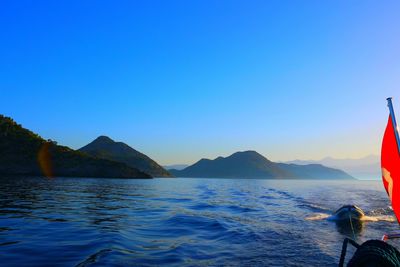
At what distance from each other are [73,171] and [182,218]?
141 meters

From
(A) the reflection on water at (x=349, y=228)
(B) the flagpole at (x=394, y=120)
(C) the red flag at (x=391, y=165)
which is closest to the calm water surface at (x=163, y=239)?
(A) the reflection on water at (x=349, y=228)

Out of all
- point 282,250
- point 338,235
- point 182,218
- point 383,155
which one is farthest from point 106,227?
point 383,155

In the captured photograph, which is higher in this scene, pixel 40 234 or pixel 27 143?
pixel 27 143

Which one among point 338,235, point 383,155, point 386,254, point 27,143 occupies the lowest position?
point 338,235

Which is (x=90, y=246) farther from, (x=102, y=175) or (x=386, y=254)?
(x=102, y=175)

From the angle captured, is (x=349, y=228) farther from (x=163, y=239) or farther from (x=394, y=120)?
(x=394, y=120)

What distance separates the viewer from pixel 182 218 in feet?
83.8

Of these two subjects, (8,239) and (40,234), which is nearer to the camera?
(8,239)

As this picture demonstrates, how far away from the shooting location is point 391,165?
7.15m

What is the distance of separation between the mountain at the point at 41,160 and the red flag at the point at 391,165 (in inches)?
5618

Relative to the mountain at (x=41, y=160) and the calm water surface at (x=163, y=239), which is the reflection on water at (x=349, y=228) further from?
the mountain at (x=41, y=160)

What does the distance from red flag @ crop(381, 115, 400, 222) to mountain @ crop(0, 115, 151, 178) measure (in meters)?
143

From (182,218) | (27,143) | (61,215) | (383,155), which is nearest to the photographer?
(383,155)

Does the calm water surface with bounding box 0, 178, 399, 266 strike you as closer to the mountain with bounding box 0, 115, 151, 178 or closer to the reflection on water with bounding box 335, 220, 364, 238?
the reflection on water with bounding box 335, 220, 364, 238
